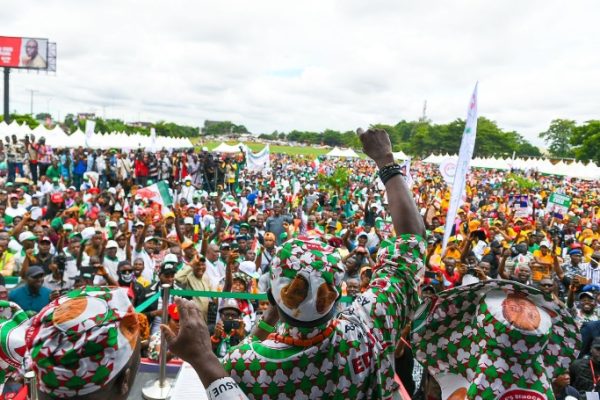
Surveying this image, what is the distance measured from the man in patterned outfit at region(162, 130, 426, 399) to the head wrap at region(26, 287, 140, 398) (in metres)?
0.14

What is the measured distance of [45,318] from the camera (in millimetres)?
1196

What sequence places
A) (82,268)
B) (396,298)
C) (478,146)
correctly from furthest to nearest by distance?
1. (478,146)
2. (82,268)
3. (396,298)

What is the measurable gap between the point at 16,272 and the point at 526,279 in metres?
7.55

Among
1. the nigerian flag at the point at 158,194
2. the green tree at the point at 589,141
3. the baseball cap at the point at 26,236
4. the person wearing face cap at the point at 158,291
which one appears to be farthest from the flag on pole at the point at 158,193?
the green tree at the point at 589,141

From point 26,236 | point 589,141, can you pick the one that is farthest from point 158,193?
point 589,141

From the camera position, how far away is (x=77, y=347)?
45.8 inches

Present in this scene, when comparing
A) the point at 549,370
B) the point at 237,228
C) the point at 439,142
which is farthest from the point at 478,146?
the point at 549,370

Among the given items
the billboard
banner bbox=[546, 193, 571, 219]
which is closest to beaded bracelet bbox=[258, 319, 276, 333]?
banner bbox=[546, 193, 571, 219]

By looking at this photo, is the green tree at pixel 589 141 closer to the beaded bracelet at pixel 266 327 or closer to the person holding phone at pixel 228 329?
the person holding phone at pixel 228 329

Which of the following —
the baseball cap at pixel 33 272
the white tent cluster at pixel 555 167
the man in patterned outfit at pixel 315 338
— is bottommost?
the baseball cap at pixel 33 272

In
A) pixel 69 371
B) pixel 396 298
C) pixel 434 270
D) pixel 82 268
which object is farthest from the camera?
pixel 434 270

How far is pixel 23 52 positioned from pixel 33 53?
2.97ft

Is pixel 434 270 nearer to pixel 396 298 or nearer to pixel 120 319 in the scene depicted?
pixel 396 298

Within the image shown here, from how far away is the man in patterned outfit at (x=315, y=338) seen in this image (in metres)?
1.40
